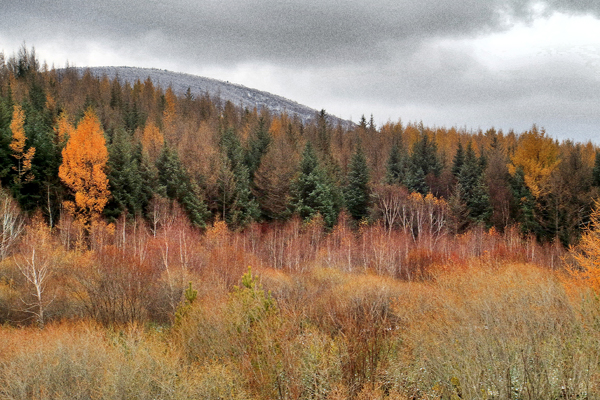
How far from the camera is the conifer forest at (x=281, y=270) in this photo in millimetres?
14789

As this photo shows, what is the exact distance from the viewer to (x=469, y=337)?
1548cm

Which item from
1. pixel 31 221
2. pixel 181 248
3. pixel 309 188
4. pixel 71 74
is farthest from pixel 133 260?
pixel 71 74

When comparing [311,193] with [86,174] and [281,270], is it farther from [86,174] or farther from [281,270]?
[86,174]

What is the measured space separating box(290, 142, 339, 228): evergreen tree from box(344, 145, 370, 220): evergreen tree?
13.0 ft

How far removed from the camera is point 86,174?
3872cm

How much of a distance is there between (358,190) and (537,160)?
23.7m

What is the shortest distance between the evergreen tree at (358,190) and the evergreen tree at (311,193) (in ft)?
13.0

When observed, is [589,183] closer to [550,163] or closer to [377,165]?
[550,163]

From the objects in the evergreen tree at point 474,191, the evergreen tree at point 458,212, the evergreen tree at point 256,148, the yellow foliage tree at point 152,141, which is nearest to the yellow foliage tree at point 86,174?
the yellow foliage tree at point 152,141

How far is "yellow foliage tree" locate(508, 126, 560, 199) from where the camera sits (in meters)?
48.2

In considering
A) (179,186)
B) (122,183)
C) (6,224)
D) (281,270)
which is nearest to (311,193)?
(281,270)

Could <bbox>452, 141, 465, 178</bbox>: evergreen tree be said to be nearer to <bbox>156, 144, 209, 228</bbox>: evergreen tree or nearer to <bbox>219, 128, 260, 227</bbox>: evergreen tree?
<bbox>219, 128, 260, 227</bbox>: evergreen tree

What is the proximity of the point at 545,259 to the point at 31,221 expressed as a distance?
53.9 meters

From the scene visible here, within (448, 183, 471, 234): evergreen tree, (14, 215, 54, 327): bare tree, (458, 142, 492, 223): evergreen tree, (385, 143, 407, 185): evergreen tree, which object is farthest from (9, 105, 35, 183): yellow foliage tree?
(458, 142, 492, 223): evergreen tree
